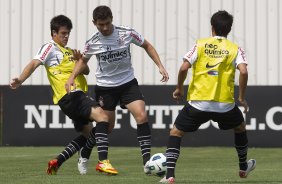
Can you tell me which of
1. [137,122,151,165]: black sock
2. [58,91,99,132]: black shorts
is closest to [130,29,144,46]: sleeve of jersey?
[58,91,99,132]: black shorts

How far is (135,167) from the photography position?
553 inches

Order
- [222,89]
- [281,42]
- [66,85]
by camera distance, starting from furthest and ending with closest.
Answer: [281,42] → [66,85] → [222,89]

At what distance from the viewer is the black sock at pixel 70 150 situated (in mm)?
12547

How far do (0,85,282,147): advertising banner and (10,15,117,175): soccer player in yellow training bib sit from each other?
6.41 metres

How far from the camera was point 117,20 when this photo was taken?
2033 cm

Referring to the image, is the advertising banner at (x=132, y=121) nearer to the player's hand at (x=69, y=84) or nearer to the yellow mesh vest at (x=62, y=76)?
the yellow mesh vest at (x=62, y=76)

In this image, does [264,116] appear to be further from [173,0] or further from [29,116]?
[29,116]

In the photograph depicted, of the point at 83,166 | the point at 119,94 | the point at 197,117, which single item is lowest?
the point at 83,166

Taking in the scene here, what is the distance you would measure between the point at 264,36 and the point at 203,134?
8.30ft

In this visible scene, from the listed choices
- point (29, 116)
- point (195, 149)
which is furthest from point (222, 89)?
point (29, 116)

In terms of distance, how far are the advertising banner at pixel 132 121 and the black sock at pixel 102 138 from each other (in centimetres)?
704

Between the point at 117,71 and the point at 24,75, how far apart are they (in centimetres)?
113

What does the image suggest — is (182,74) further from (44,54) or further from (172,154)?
(44,54)

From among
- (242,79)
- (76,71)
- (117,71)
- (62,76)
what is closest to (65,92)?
(62,76)
